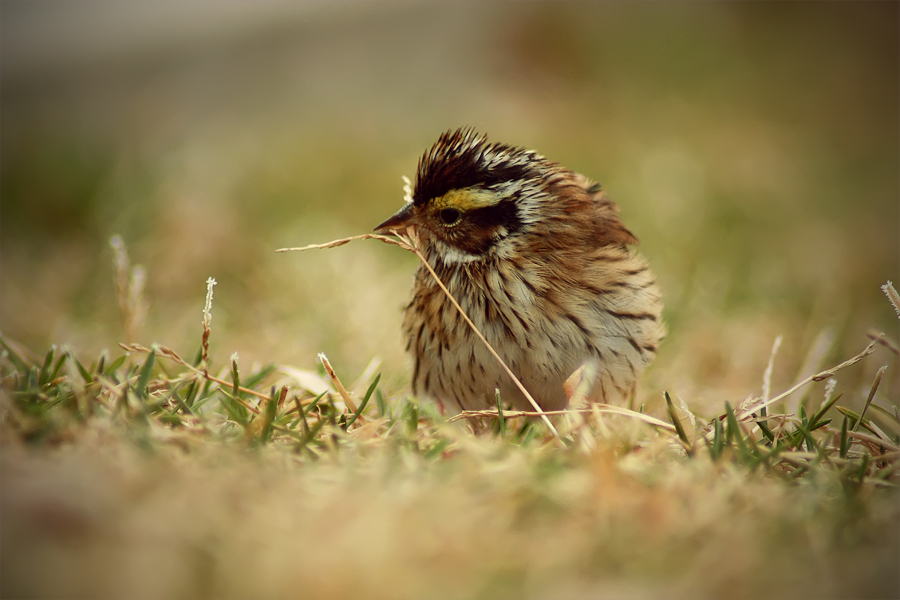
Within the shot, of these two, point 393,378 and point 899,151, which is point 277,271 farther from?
point 899,151

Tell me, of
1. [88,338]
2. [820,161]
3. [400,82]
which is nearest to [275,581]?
[88,338]

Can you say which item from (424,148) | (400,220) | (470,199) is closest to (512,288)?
(470,199)

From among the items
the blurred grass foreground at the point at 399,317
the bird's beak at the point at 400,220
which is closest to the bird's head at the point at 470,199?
the bird's beak at the point at 400,220

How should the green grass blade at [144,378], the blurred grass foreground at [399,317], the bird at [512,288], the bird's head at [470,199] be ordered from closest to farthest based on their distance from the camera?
the blurred grass foreground at [399,317]
the green grass blade at [144,378]
the bird at [512,288]
the bird's head at [470,199]

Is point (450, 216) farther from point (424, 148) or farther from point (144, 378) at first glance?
point (424, 148)

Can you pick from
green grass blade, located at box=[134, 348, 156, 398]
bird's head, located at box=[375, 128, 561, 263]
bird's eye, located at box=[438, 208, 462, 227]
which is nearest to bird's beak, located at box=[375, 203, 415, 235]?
bird's head, located at box=[375, 128, 561, 263]

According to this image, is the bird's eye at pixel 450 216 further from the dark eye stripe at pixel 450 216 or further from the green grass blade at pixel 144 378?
the green grass blade at pixel 144 378
